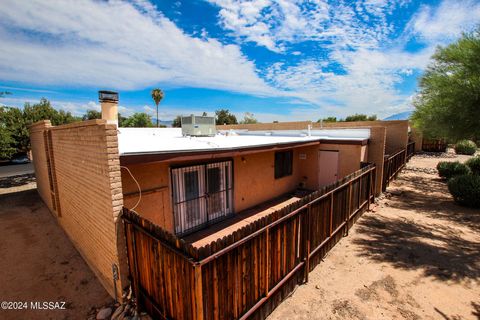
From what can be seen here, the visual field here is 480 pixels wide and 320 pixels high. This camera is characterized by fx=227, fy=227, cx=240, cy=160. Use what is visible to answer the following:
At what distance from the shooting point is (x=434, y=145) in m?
30.1

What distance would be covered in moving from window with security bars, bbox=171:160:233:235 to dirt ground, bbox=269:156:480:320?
12.7 ft

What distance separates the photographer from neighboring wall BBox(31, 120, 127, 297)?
3994mm

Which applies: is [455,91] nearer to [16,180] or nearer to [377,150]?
[377,150]

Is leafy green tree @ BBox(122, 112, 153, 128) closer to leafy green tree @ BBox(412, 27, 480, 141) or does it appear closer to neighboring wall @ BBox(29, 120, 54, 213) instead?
neighboring wall @ BBox(29, 120, 54, 213)

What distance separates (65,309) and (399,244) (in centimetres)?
846

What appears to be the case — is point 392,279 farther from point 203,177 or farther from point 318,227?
point 203,177

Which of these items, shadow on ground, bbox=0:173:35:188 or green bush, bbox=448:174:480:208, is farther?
shadow on ground, bbox=0:173:35:188

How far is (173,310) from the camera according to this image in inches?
138

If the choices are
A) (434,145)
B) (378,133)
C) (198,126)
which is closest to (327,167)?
(378,133)

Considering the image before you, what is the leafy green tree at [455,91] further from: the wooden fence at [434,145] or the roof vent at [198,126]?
the wooden fence at [434,145]

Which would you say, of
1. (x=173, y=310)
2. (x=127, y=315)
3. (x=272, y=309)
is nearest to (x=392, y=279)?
(x=272, y=309)

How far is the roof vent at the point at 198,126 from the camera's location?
9750mm

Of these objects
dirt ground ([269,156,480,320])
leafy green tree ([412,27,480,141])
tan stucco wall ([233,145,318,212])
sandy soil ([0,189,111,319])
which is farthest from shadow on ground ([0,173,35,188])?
leafy green tree ([412,27,480,141])

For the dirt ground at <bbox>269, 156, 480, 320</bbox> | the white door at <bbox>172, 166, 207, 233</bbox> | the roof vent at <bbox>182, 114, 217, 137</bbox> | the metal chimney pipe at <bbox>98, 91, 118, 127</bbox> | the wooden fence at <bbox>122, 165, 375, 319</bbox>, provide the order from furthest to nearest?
the roof vent at <bbox>182, 114, 217, 137</bbox>
the metal chimney pipe at <bbox>98, 91, 118, 127</bbox>
the white door at <bbox>172, 166, 207, 233</bbox>
the dirt ground at <bbox>269, 156, 480, 320</bbox>
the wooden fence at <bbox>122, 165, 375, 319</bbox>
